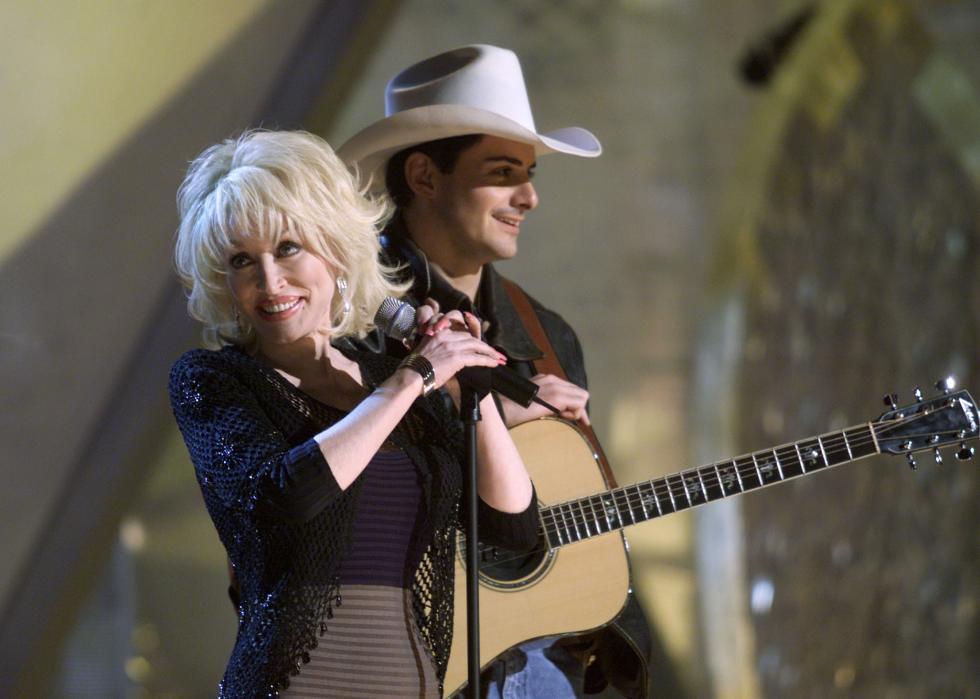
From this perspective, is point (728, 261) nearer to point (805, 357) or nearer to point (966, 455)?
point (805, 357)

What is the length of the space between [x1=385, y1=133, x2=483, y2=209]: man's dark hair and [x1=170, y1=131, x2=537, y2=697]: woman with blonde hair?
1.76ft

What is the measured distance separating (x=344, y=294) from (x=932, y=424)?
0.96 meters

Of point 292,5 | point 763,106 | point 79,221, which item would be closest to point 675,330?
point 763,106

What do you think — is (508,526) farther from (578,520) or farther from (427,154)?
(427,154)

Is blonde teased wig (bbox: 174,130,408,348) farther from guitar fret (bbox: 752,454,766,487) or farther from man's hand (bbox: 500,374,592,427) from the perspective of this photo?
guitar fret (bbox: 752,454,766,487)

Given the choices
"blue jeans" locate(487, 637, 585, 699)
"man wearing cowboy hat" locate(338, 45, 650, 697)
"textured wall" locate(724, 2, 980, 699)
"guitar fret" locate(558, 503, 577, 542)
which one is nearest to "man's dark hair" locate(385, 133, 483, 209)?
"man wearing cowboy hat" locate(338, 45, 650, 697)

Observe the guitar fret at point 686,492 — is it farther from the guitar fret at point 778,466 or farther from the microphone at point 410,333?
the microphone at point 410,333

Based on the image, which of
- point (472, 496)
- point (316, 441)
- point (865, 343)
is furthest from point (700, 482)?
point (865, 343)

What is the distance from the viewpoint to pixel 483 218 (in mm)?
2248

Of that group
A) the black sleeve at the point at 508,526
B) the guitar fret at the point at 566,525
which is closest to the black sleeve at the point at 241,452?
the black sleeve at the point at 508,526

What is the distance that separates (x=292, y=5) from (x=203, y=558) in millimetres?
1546

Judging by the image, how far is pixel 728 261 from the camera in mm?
3770

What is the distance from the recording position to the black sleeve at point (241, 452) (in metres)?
1.48

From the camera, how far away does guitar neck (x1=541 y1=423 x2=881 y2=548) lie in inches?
78.7
